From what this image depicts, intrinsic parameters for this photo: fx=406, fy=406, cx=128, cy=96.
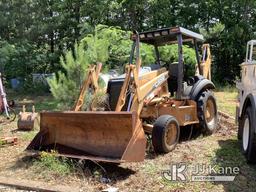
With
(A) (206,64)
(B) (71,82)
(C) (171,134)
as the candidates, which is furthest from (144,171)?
(B) (71,82)

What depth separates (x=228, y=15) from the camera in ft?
71.5

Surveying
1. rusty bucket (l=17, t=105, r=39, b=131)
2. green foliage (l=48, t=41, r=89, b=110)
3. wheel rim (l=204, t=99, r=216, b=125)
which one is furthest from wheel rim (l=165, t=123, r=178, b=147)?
green foliage (l=48, t=41, r=89, b=110)

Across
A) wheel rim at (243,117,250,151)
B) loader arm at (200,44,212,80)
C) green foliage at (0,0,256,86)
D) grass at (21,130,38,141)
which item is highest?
green foliage at (0,0,256,86)

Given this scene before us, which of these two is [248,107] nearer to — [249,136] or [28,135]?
[249,136]

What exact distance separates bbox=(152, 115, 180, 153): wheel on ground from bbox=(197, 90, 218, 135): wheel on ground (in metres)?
1.10

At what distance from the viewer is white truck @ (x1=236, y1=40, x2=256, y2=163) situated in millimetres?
5604

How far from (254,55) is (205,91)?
4.27 feet

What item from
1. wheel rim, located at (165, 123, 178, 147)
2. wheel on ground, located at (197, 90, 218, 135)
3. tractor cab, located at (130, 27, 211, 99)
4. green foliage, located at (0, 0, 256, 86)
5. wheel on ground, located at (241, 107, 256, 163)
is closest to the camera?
wheel on ground, located at (241, 107, 256, 163)

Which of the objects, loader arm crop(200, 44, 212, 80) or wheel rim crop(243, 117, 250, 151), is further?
loader arm crop(200, 44, 212, 80)

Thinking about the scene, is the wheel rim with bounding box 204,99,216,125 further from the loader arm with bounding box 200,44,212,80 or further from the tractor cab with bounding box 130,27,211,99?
the loader arm with bounding box 200,44,212,80

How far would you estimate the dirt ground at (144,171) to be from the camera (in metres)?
4.95

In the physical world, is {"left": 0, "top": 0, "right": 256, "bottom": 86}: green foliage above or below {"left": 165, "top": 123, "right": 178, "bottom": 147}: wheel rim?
above

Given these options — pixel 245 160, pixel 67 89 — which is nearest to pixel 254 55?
pixel 245 160

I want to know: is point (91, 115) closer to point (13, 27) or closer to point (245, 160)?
point (245, 160)
